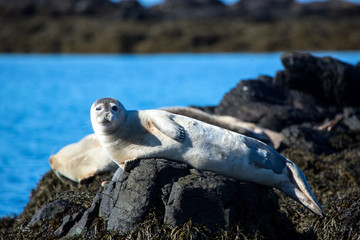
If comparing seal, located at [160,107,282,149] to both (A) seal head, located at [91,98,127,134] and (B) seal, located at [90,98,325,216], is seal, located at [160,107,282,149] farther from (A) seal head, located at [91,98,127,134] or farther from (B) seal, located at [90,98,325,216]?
(A) seal head, located at [91,98,127,134]

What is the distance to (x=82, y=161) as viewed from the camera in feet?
19.6

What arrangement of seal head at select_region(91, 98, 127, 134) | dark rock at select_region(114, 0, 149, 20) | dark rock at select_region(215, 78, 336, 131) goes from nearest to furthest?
1. seal head at select_region(91, 98, 127, 134)
2. dark rock at select_region(215, 78, 336, 131)
3. dark rock at select_region(114, 0, 149, 20)

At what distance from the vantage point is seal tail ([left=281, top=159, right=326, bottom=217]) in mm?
3912

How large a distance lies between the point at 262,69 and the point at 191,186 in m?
17.4

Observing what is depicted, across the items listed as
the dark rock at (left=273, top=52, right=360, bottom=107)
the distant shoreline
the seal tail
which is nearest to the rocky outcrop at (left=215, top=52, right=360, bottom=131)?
the dark rock at (left=273, top=52, right=360, bottom=107)

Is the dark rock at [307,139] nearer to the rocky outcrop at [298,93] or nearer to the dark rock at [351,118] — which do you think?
the rocky outcrop at [298,93]

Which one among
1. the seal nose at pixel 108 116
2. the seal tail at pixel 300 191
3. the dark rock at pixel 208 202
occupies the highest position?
the seal nose at pixel 108 116

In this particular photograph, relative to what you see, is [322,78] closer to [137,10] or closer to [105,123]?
[105,123]

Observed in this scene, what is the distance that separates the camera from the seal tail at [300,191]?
3.91 metres

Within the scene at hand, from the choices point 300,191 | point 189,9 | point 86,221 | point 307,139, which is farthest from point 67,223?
point 189,9

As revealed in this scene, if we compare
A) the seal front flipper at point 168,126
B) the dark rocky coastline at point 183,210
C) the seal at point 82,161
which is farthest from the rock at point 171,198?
the seal at point 82,161

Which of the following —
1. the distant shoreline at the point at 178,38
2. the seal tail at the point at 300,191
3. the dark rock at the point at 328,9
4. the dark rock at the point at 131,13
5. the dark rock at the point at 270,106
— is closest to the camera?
the seal tail at the point at 300,191

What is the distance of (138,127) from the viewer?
3893 millimetres

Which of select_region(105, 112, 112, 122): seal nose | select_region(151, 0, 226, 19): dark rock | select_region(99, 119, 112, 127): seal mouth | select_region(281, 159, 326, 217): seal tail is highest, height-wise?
select_region(151, 0, 226, 19): dark rock
